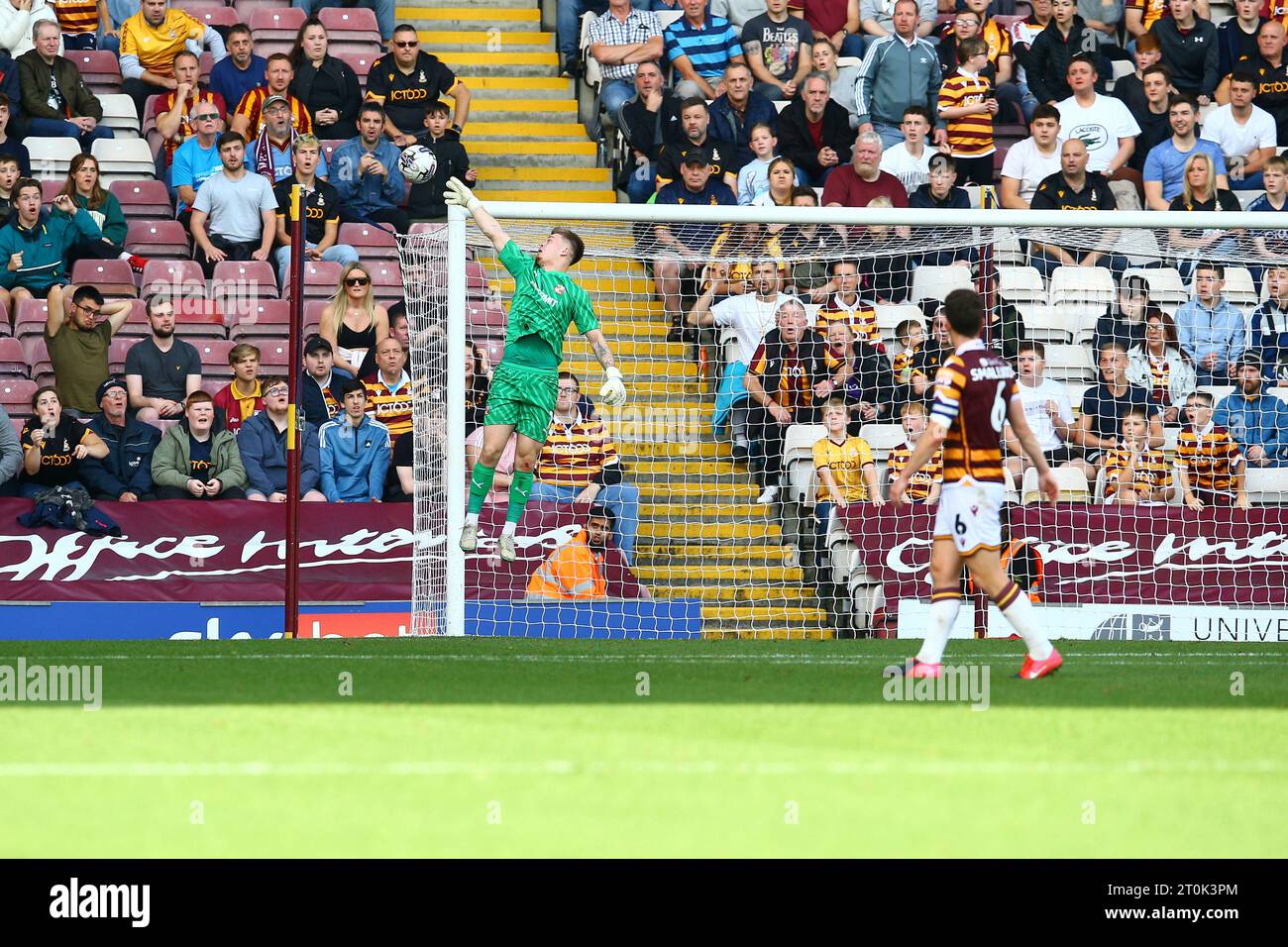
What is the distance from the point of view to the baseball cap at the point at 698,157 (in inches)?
637

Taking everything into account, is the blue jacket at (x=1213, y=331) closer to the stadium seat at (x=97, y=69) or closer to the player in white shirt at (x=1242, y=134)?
the player in white shirt at (x=1242, y=134)

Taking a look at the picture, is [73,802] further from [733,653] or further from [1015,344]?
[1015,344]

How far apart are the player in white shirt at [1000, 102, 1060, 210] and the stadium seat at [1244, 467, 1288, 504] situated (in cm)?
373

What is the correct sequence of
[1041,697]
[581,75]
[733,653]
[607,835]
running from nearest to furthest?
1. [607,835]
2. [1041,697]
3. [733,653]
4. [581,75]

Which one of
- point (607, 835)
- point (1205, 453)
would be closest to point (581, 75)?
point (1205, 453)

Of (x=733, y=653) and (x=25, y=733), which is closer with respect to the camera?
(x=25, y=733)

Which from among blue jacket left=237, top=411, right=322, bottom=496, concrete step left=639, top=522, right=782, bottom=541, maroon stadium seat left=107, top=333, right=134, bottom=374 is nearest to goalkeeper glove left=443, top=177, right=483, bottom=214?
blue jacket left=237, top=411, right=322, bottom=496

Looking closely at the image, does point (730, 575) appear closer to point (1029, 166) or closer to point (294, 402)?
point (294, 402)

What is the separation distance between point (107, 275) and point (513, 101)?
5175 millimetres

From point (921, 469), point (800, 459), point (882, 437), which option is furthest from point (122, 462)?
point (921, 469)

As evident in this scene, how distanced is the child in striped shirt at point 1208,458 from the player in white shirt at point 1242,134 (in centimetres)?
427

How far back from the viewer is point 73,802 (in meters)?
5.69

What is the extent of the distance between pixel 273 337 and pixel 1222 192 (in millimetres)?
8814

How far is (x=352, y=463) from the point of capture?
14578 millimetres
